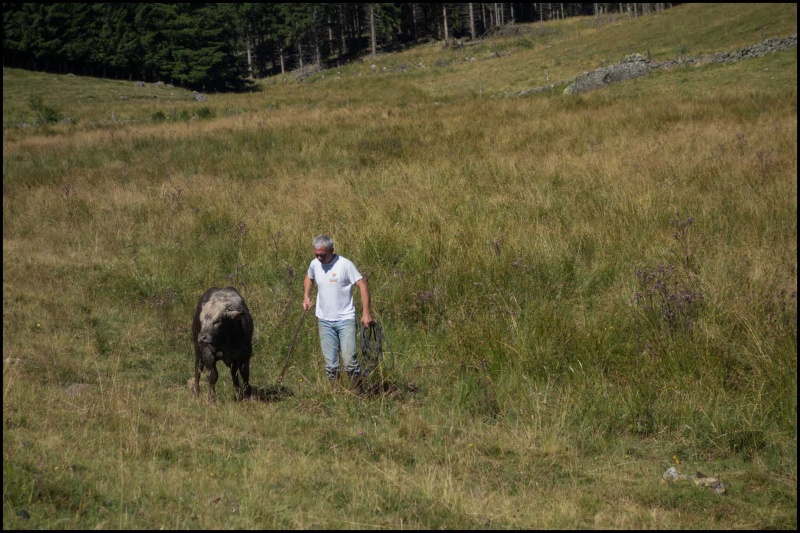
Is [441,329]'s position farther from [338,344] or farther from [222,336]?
[222,336]

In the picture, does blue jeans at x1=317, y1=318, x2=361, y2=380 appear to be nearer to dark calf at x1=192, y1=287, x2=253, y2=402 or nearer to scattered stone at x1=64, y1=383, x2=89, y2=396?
dark calf at x1=192, y1=287, x2=253, y2=402

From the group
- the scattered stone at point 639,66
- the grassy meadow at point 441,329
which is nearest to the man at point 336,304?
the grassy meadow at point 441,329

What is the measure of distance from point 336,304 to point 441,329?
188cm

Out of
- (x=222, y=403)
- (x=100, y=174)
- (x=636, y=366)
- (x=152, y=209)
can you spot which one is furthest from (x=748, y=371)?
(x=100, y=174)

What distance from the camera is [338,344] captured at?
6.96 meters

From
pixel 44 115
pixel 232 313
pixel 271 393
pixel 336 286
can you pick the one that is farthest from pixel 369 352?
pixel 44 115

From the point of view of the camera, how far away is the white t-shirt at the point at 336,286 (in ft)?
21.9

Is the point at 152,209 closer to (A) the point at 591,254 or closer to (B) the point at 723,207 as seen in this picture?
(A) the point at 591,254

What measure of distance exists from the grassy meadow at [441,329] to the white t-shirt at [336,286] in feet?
2.40

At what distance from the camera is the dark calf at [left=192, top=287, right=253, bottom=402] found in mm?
6383

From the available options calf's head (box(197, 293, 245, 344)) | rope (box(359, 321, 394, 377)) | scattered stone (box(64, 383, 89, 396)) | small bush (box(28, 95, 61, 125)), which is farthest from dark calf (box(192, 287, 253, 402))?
small bush (box(28, 95, 61, 125))

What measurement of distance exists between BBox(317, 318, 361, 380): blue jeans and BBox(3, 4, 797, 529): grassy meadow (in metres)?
0.23

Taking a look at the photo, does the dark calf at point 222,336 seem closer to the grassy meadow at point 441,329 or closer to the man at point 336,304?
the grassy meadow at point 441,329

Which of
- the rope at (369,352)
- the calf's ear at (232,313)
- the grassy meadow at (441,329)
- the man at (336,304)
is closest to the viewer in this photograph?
the grassy meadow at (441,329)
